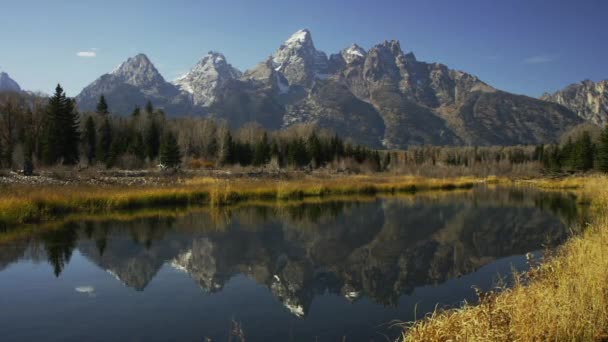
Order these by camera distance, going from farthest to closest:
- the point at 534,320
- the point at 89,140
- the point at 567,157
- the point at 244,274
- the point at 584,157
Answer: the point at 567,157 < the point at 584,157 < the point at 89,140 < the point at 244,274 < the point at 534,320

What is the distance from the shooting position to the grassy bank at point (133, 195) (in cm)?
2455

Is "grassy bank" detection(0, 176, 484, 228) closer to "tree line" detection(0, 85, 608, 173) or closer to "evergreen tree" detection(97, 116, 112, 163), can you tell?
"tree line" detection(0, 85, 608, 173)

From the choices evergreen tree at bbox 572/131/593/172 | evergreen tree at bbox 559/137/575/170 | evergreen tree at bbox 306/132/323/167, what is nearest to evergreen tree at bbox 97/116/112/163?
evergreen tree at bbox 306/132/323/167

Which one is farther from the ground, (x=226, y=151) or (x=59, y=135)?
(x=59, y=135)

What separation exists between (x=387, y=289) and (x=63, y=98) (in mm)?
63482

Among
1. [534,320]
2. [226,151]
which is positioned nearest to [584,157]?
[226,151]

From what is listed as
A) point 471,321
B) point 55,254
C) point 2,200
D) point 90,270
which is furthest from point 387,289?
point 2,200

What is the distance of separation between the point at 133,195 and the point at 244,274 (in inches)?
778

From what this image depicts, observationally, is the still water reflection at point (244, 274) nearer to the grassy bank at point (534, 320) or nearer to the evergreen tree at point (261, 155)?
the grassy bank at point (534, 320)

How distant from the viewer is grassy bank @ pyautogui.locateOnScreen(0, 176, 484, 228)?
80.5ft

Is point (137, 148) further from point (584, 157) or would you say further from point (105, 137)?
point (584, 157)

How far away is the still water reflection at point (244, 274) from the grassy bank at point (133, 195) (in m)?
2.79

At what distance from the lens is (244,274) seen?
51.8 feet

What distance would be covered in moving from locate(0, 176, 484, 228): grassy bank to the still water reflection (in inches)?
110
